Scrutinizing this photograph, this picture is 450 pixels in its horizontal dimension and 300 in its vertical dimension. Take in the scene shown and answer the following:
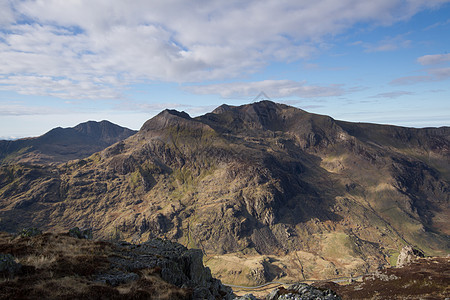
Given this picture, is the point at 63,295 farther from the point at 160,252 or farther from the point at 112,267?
the point at 160,252

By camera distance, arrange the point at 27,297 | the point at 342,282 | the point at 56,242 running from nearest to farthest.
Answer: the point at 27,297
the point at 56,242
the point at 342,282

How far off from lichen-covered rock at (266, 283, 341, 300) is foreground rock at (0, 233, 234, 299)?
9296mm

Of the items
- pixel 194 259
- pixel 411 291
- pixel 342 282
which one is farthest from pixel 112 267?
pixel 342 282

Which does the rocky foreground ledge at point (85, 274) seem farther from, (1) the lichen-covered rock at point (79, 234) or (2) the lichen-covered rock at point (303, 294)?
(1) the lichen-covered rock at point (79, 234)

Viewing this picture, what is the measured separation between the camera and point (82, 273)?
2589 cm

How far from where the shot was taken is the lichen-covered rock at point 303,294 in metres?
27.3

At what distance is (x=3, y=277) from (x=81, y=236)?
31451mm

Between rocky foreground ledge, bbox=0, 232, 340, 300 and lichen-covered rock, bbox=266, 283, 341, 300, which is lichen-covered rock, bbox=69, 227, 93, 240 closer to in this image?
rocky foreground ledge, bbox=0, 232, 340, 300

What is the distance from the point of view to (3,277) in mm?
20547

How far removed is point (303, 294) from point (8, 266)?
1232 inches

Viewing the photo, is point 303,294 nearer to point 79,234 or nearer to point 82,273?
point 82,273

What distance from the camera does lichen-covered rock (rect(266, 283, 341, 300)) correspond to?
89.5 ft

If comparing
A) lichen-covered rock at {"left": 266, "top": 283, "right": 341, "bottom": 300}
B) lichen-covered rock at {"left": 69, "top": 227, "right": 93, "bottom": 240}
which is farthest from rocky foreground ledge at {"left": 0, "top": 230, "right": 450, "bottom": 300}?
lichen-covered rock at {"left": 69, "top": 227, "right": 93, "bottom": 240}

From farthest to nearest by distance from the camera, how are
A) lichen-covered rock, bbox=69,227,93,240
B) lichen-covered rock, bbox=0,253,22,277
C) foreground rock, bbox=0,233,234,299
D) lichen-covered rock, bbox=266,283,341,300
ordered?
lichen-covered rock, bbox=69,227,93,240 < lichen-covered rock, bbox=266,283,341,300 < lichen-covered rock, bbox=0,253,22,277 < foreground rock, bbox=0,233,234,299
